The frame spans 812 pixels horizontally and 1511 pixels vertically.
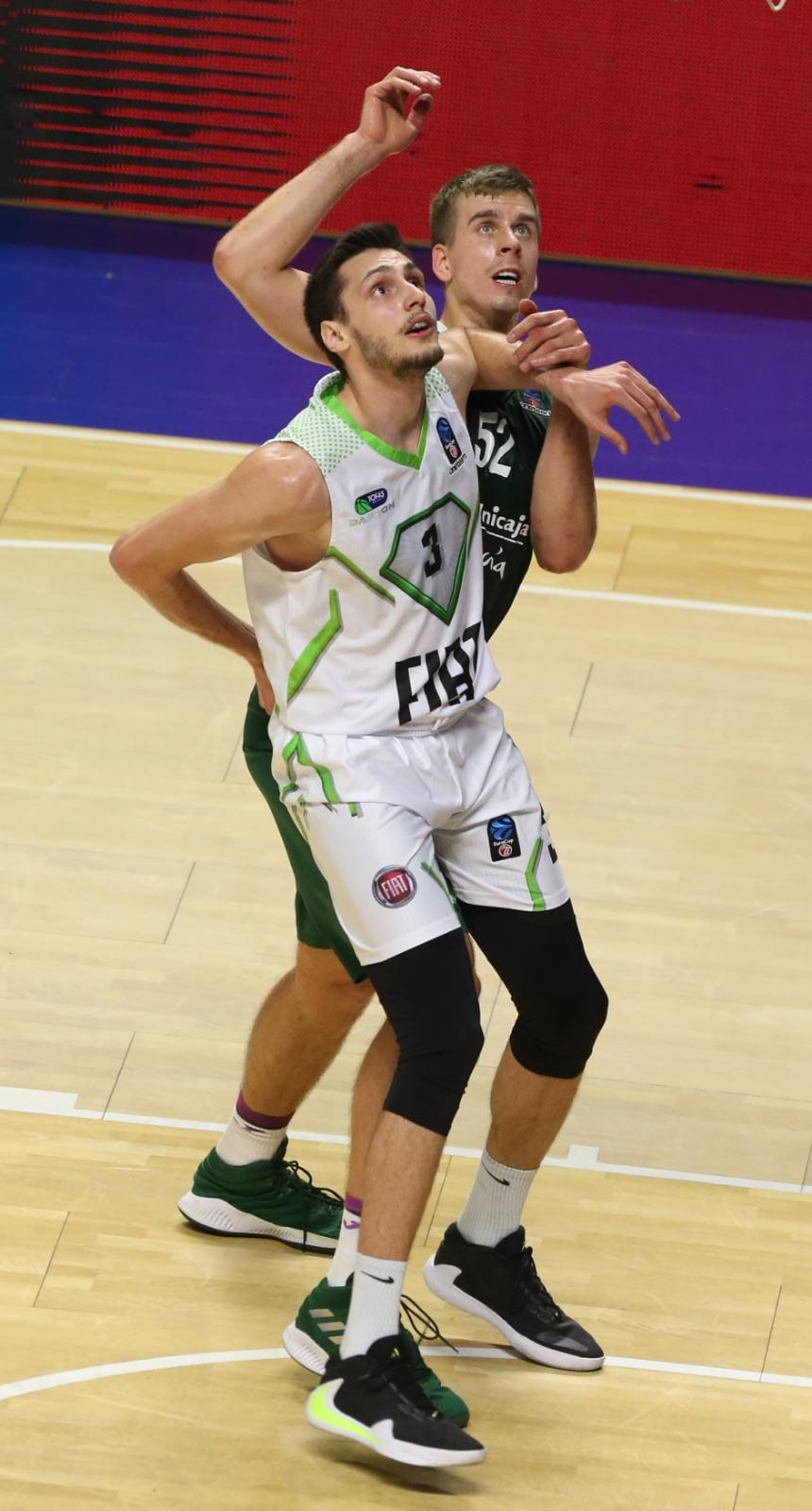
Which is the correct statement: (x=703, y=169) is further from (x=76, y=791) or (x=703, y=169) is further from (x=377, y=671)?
(x=377, y=671)

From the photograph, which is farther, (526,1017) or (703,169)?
(703,169)

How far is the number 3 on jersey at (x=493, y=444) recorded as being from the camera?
171 inches

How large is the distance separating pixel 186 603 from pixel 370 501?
1.54 ft

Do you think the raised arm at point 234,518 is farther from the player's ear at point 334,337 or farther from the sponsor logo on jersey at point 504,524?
the sponsor logo on jersey at point 504,524

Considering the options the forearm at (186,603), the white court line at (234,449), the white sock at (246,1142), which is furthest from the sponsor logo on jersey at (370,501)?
the white court line at (234,449)

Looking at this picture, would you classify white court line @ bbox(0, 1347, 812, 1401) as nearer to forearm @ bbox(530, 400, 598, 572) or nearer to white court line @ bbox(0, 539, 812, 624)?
forearm @ bbox(530, 400, 598, 572)

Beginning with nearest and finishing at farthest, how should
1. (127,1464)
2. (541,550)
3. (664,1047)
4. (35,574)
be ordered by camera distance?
(127,1464), (541,550), (664,1047), (35,574)

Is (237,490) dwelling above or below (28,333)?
above

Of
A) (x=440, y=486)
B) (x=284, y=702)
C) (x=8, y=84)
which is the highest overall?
(x=440, y=486)

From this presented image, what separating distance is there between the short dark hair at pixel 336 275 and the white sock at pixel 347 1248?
1591 mm

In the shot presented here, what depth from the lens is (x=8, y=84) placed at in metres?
10.6

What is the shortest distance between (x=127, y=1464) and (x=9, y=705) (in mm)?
3327

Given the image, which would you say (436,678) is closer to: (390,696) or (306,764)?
(390,696)

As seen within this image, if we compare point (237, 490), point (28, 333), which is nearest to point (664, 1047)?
point (237, 490)
